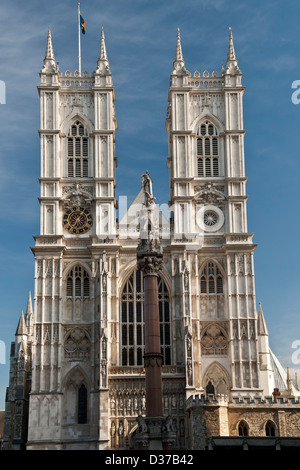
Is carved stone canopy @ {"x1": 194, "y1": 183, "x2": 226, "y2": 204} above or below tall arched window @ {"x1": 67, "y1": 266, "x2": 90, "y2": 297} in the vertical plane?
above

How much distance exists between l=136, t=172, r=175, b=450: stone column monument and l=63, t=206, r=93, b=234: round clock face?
65.0 feet

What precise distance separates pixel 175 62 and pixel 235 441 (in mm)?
31059

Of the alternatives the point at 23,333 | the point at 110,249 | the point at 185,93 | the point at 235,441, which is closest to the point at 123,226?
the point at 110,249

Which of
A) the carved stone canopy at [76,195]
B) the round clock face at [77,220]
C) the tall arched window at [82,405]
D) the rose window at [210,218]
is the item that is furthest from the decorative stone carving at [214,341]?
the carved stone canopy at [76,195]

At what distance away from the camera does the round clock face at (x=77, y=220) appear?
2359 inches

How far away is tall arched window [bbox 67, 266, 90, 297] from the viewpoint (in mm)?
58625

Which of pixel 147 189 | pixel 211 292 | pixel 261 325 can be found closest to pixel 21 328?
pixel 211 292

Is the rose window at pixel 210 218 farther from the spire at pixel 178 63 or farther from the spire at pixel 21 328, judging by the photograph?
the spire at pixel 21 328

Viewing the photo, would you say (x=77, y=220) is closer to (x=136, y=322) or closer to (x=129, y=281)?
(x=129, y=281)

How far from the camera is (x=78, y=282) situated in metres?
59.0

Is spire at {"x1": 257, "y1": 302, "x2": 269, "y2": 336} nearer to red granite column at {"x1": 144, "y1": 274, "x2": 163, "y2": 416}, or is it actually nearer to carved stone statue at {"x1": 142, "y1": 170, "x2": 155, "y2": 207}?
carved stone statue at {"x1": 142, "y1": 170, "x2": 155, "y2": 207}

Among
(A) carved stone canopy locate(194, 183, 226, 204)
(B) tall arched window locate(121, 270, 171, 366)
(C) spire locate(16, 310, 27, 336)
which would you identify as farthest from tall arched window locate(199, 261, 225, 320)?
(C) spire locate(16, 310, 27, 336)

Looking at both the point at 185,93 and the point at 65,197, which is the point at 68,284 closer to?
the point at 65,197

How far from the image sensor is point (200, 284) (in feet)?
193
